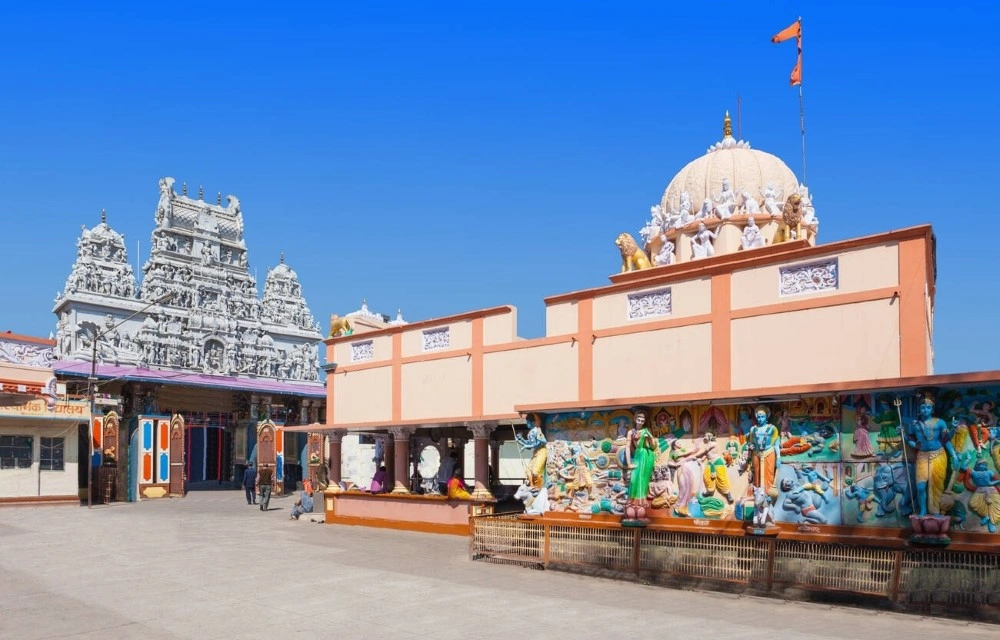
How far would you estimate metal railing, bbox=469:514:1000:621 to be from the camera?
10.8 meters

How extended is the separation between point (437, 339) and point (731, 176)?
10.3 metres

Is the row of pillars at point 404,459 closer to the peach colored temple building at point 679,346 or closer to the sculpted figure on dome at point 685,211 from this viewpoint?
the peach colored temple building at point 679,346

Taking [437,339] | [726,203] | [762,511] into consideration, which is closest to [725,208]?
[726,203]

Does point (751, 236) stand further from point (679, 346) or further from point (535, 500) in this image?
point (535, 500)

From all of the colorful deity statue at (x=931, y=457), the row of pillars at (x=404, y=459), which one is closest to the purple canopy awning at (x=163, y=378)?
the row of pillars at (x=404, y=459)

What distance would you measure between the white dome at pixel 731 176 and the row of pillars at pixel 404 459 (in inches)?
372

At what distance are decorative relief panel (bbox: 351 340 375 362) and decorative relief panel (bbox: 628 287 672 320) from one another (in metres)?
9.63

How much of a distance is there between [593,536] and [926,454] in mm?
5542

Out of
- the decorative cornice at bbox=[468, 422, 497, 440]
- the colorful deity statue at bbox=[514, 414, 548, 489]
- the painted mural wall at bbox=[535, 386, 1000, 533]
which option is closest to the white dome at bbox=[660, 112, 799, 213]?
the decorative cornice at bbox=[468, 422, 497, 440]

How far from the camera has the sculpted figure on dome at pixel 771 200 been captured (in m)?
24.5

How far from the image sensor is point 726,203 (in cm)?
2483

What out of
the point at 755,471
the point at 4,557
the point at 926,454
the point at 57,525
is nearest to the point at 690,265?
the point at 755,471

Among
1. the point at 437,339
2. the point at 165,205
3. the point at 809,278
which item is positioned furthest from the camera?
the point at 165,205

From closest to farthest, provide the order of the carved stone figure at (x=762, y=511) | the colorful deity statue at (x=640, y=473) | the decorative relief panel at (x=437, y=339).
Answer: the carved stone figure at (x=762, y=511) < the colorful deity statue at (x=640, y=473) < the decorative relief panel at (x=437, y=339)
